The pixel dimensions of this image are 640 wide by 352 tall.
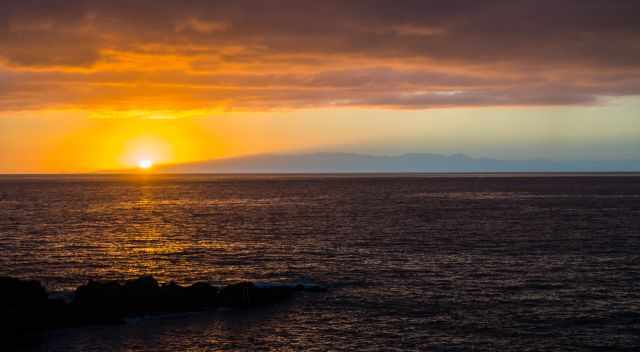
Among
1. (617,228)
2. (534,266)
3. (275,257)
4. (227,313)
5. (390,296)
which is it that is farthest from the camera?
(617,228)

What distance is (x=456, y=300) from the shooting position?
46.0 meters

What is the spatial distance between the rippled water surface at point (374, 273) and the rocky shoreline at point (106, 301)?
1625 mm

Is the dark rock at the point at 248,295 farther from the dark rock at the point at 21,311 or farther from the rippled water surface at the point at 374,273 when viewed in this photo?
the dark rock at the point at 21,311

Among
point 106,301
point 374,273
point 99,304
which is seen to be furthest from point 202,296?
point 374,273

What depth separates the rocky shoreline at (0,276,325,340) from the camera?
3959 cm

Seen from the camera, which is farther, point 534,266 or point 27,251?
point 27,251

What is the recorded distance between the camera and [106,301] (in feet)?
139

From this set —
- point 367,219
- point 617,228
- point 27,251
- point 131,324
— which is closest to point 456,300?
point 131,324

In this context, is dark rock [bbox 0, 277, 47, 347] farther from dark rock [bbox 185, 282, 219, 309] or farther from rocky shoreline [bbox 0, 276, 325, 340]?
dark rock [bbox 185, 282, 219, 309]

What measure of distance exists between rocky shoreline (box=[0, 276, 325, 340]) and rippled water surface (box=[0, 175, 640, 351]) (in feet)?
5.33

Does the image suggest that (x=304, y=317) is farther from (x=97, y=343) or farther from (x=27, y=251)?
(x=27, y=251)

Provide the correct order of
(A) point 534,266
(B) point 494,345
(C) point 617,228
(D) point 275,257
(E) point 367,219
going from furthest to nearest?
1. (E) point 367,219
2. (C) point 617,228
3. (D) point 275,257
4. (A) point 534,266
5. (B) point 494,345

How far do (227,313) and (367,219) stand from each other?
71.4 metres

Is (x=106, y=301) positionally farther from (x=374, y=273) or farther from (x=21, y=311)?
(x=374, y=273)
